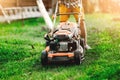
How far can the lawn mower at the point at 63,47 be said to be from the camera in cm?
1047

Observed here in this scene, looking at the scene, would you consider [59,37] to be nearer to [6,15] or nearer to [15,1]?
[6,15]

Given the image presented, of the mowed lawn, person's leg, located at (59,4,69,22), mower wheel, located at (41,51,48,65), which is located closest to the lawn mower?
mower wheel, located at (41,51,48,65)

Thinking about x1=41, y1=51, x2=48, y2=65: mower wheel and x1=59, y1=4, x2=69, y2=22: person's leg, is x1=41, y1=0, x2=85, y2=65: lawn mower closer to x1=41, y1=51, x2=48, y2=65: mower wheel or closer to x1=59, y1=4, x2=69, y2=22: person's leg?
x1=41, y1=51, x2=48, y2=65: mower wheel

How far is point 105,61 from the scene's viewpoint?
10672mm

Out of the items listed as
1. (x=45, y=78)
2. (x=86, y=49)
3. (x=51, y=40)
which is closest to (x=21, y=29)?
(x=86, y=49)

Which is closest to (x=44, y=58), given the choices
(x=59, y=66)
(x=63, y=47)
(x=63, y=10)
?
(x=59, y=66)

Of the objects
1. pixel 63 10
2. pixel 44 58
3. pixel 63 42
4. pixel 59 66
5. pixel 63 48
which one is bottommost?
pixel 59 66

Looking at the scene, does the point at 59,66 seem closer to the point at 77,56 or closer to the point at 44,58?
the point at 44,58

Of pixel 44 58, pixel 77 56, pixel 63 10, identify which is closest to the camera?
pixel 77 56

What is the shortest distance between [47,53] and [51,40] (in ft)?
1.38

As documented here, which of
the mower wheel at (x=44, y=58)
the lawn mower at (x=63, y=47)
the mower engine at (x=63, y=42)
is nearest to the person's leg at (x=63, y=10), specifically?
the lawn mower at (x=63, y=47)

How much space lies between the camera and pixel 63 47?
10.6 m

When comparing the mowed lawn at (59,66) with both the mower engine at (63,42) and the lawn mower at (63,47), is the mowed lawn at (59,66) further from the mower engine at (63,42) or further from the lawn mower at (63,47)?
the mower engine at (63,42)

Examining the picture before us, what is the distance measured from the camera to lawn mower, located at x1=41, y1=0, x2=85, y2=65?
1047 cm
